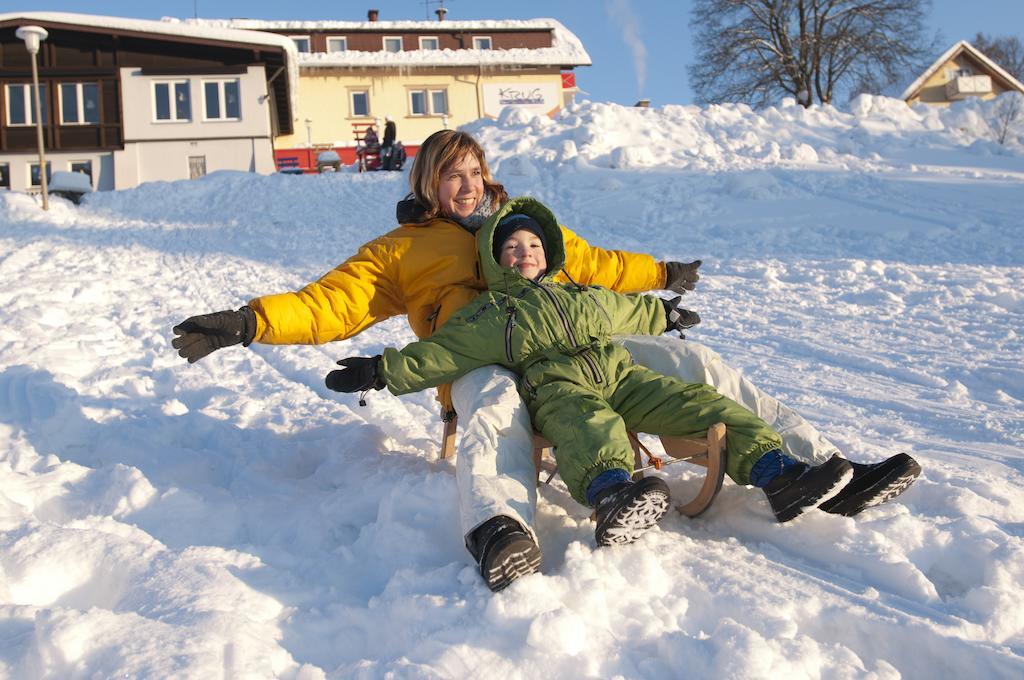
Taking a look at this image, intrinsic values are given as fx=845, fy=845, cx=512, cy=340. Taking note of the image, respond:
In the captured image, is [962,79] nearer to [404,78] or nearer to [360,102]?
[404,78]

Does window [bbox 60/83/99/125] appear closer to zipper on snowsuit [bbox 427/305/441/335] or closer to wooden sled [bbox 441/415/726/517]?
zipper on snowsuit [bbox 427/305/441/335]

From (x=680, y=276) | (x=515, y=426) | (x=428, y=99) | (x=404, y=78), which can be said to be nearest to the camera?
(x=515, y=426)

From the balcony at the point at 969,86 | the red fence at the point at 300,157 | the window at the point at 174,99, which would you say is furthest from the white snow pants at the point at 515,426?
the balcony at the point at 969,86

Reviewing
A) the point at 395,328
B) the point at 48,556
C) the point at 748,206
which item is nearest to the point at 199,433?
the point at 48,556

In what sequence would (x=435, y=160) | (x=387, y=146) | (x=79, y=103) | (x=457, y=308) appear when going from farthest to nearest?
1. (x=79, y=103)
2. (x=387, y=146)
3. (x=435, y=160)
4. (x=457, y=308)

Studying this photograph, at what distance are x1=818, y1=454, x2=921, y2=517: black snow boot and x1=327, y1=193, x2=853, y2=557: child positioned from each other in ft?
0.49

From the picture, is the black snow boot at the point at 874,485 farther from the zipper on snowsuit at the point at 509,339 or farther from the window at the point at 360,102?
the window at the point at 360,102

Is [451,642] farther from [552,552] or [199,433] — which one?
[199,433]

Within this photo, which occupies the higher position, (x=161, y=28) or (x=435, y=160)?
(x=161, y=28)

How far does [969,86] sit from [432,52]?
756 inches

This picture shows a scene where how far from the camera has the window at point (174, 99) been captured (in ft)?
72.2

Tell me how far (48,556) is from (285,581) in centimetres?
59

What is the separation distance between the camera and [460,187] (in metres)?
3.15

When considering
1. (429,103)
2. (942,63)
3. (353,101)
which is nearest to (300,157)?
(353,101)
